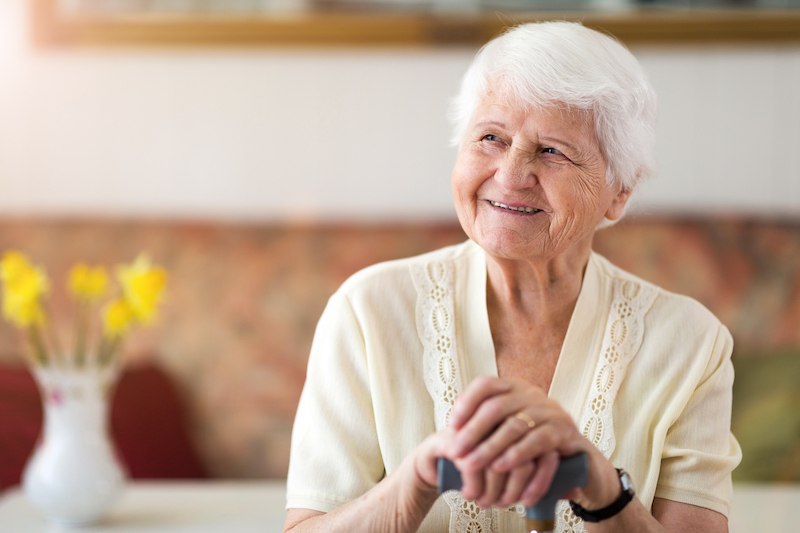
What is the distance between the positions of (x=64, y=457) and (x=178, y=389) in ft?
1.13

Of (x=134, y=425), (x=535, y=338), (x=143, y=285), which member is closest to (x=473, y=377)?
(x=535, y=338)

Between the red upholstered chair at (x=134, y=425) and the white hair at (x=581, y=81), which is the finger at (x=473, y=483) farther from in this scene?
the red upholstered chair at (x=134, y=425)

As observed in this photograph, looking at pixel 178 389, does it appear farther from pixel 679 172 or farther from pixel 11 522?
pixel 679 172

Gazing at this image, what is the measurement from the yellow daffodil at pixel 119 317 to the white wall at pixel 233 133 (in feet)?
1.54

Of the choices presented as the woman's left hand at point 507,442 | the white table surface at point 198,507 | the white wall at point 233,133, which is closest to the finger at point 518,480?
the woman's left hand at point 507,442

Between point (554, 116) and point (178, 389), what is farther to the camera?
point (178, 389)

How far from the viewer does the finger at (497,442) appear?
62 cm

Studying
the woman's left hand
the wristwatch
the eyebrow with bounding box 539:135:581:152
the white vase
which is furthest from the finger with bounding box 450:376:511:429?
the white vase

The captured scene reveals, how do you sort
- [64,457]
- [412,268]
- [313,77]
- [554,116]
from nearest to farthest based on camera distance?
A: [554,116] → [412,268] → [64,457] → [313,77]

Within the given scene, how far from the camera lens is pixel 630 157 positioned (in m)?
0.85

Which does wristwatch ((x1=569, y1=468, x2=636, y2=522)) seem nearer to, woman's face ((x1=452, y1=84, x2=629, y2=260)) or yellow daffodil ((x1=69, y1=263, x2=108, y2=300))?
woman's face ((x1=452, y1=84, x2=629, y2=260))

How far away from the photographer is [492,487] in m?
0.63

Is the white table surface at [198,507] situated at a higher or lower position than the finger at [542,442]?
lower

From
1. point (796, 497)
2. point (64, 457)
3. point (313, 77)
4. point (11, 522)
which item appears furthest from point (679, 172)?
point (11, 522)
